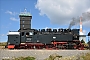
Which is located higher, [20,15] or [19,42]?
[20,15]

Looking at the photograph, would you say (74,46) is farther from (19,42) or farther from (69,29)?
(19,42)

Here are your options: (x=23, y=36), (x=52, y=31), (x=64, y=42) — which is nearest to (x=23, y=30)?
(x=23, y=36)

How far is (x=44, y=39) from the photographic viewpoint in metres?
39.0

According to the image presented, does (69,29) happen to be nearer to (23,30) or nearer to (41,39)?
(41,39)

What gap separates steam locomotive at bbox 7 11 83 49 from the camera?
123 ft

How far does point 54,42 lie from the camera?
38.1 m

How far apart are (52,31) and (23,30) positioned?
6.39 m

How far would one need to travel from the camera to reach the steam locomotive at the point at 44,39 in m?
37.4

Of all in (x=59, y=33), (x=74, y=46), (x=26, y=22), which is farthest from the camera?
(x=26, y=22)

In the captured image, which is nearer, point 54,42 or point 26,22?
point 54,42

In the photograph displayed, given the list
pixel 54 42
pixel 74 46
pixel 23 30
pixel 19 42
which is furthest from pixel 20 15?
pixel 74 46

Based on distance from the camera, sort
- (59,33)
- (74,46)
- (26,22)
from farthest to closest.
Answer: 1. (26,22)
2. (59,33)
3. (74,46)

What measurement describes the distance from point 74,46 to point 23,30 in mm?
11726

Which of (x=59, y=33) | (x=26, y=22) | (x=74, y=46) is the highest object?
(x=26, y=22)
